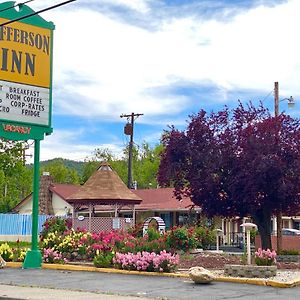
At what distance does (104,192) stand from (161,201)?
47.5ft

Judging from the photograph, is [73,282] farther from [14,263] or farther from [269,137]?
[269,137]

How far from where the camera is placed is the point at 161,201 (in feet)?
174

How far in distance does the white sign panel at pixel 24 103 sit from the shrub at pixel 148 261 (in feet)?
18.8

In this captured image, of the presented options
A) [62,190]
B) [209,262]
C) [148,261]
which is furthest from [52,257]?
[62,190]

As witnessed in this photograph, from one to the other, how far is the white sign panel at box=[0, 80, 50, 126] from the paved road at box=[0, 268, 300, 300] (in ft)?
17.5

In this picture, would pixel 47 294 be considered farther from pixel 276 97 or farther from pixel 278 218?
pixel 276 97

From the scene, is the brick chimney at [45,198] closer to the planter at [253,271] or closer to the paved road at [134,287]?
the paved road at [134,287]

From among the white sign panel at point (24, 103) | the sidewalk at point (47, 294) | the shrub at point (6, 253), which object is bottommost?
the sidewalk at point (47, 294)

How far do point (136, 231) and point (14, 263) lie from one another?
6.39 m

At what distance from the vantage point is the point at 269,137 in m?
24.5

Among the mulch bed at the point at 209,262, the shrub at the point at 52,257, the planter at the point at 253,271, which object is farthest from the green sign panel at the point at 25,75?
the planter at the point at 253,271

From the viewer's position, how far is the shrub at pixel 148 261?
19.6 meters

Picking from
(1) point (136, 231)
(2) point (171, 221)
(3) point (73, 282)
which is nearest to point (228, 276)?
(3) point (73, 282)

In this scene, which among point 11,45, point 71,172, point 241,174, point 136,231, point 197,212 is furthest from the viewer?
point 71,172
